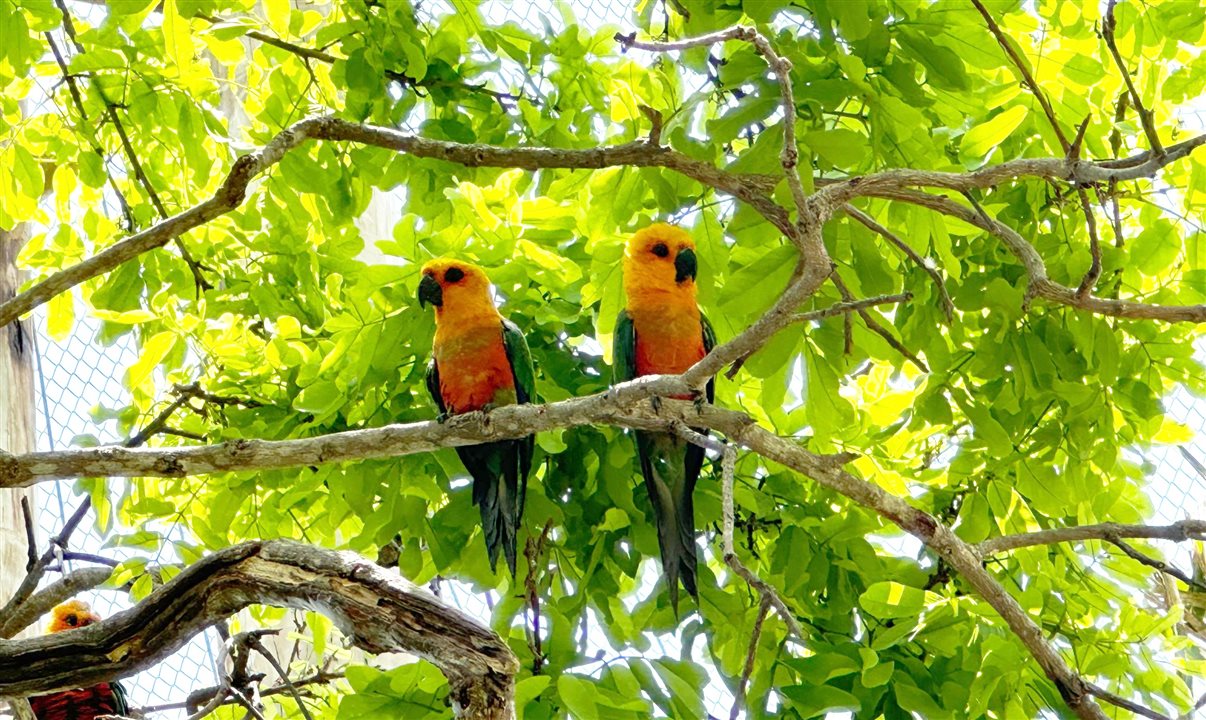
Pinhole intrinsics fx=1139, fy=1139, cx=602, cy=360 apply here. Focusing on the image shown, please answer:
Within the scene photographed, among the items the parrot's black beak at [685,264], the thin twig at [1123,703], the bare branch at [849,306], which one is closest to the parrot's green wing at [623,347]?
the parrot's black beak at [685,264]

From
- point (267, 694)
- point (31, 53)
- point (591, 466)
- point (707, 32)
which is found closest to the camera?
point (707, 32)

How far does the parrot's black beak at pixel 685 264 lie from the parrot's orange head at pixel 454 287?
1.60 ft

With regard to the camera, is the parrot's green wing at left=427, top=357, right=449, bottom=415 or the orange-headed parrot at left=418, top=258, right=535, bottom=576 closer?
the orange-headed parrot at left=418, top=258, right=535, bottom=576

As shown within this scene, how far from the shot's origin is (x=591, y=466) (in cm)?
298

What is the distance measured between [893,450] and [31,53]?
231cm

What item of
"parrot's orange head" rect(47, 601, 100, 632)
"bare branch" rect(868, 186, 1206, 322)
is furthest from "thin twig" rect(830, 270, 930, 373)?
"parrot's orange head" rect(47, 601, 100, 632)

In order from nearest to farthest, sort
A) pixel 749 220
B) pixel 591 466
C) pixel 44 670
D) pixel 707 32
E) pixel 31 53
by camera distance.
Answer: pixel 44 670, pixel 707 32, pixel 749 220, pixel 31 53, pixel 591 466

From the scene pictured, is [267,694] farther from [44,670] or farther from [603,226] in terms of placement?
[603,226]

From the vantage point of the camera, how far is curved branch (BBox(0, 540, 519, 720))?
5.99 ft

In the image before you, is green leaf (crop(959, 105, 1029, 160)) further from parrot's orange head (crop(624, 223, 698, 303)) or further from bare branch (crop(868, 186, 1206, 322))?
parrot's orange head (crop(624, 223, 698, 303))

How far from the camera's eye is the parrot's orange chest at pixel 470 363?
310 centimetres

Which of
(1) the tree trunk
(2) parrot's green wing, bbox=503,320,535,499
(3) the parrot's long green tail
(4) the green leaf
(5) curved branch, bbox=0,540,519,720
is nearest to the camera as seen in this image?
(5) curved branch, bbox=0,540,519,720

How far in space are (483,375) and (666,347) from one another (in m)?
0.52

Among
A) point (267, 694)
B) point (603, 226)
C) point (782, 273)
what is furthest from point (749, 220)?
point (267, 694)
